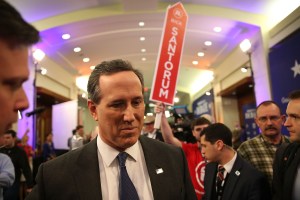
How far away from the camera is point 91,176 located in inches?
46.6

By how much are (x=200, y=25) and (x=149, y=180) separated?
23.2ft

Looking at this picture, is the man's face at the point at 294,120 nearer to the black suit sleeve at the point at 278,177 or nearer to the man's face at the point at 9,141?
the black suit sleeve at the point at 278,177

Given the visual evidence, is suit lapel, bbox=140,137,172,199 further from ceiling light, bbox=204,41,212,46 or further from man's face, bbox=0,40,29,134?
ceiling light, bbox=204,41,212,46

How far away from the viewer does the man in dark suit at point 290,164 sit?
6.10ft

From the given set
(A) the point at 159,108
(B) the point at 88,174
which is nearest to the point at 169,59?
(A) the point at 159,108

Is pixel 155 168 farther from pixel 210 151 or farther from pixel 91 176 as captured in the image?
pixel 210 151

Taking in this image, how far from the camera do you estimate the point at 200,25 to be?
7781mm

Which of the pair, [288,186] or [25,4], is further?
[25,4]

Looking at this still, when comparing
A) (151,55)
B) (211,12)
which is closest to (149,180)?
(211,12)

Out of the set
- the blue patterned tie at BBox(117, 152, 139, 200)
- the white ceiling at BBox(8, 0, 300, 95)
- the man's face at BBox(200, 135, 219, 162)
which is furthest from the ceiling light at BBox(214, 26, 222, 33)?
the blue patterned tie at BBox(117, 152, 139, 200)

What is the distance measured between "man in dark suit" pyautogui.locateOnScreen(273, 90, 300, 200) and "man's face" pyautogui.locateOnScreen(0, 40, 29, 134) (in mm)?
1803

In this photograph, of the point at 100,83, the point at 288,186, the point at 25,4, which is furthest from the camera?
the point at 25,4

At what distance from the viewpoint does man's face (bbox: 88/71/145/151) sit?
4.08 feet

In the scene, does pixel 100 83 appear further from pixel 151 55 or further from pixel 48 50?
pixel 151 55
